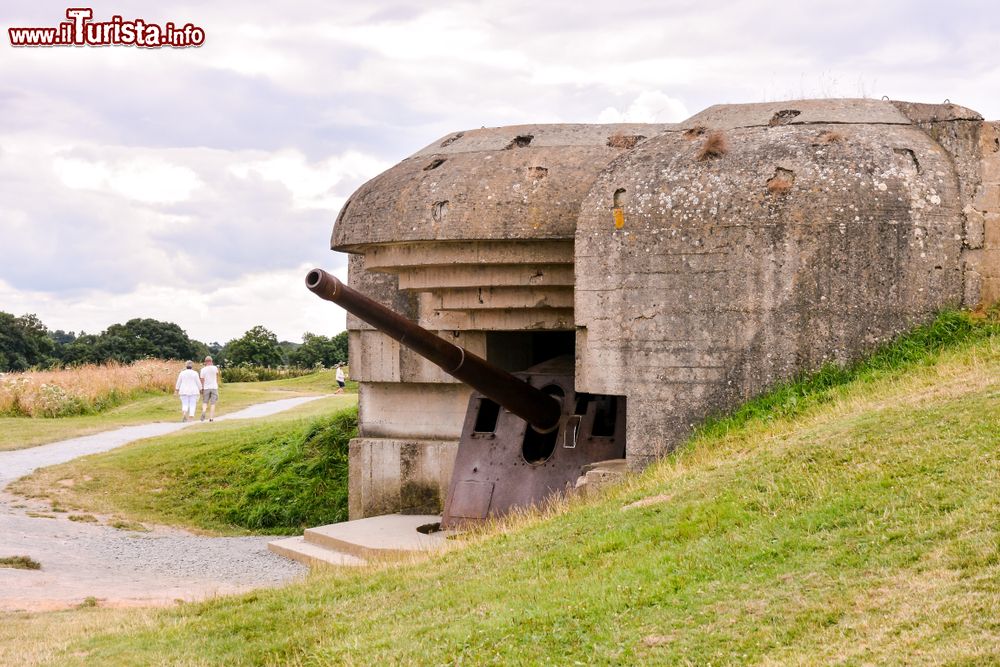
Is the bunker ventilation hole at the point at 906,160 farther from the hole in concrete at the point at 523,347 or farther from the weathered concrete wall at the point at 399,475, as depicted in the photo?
the weathered concrete wall at the point at 399,475

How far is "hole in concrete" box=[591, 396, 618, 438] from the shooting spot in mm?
10234

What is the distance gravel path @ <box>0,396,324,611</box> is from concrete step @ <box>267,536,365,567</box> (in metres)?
0.09

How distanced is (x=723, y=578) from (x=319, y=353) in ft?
137

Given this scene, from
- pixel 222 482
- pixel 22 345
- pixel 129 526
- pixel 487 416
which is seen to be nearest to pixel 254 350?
pixel 22 345

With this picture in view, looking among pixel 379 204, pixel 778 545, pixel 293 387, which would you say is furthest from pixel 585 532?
pixel 293 387

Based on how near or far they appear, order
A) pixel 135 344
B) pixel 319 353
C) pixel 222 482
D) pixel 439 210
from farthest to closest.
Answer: pixel 135 344, pixel 319 353, pixel 222 482, pixel 439 210

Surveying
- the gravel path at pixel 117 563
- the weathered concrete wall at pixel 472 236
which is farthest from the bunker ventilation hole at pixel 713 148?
the gravel path at pixel 117 563

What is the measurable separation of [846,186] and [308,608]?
500 centimetres

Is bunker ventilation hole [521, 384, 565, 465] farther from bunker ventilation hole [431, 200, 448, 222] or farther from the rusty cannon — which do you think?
bunker ventilation hole [431, 200, 448, 222]

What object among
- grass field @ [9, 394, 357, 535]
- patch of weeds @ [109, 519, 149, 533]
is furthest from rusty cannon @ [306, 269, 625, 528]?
patch of weeds @ [109, 519, 149, 533]

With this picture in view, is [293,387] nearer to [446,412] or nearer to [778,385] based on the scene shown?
[446,412]

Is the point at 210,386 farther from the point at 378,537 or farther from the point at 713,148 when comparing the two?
the point at 713,148

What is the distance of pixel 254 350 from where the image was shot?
43.3 meters

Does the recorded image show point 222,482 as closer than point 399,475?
No
